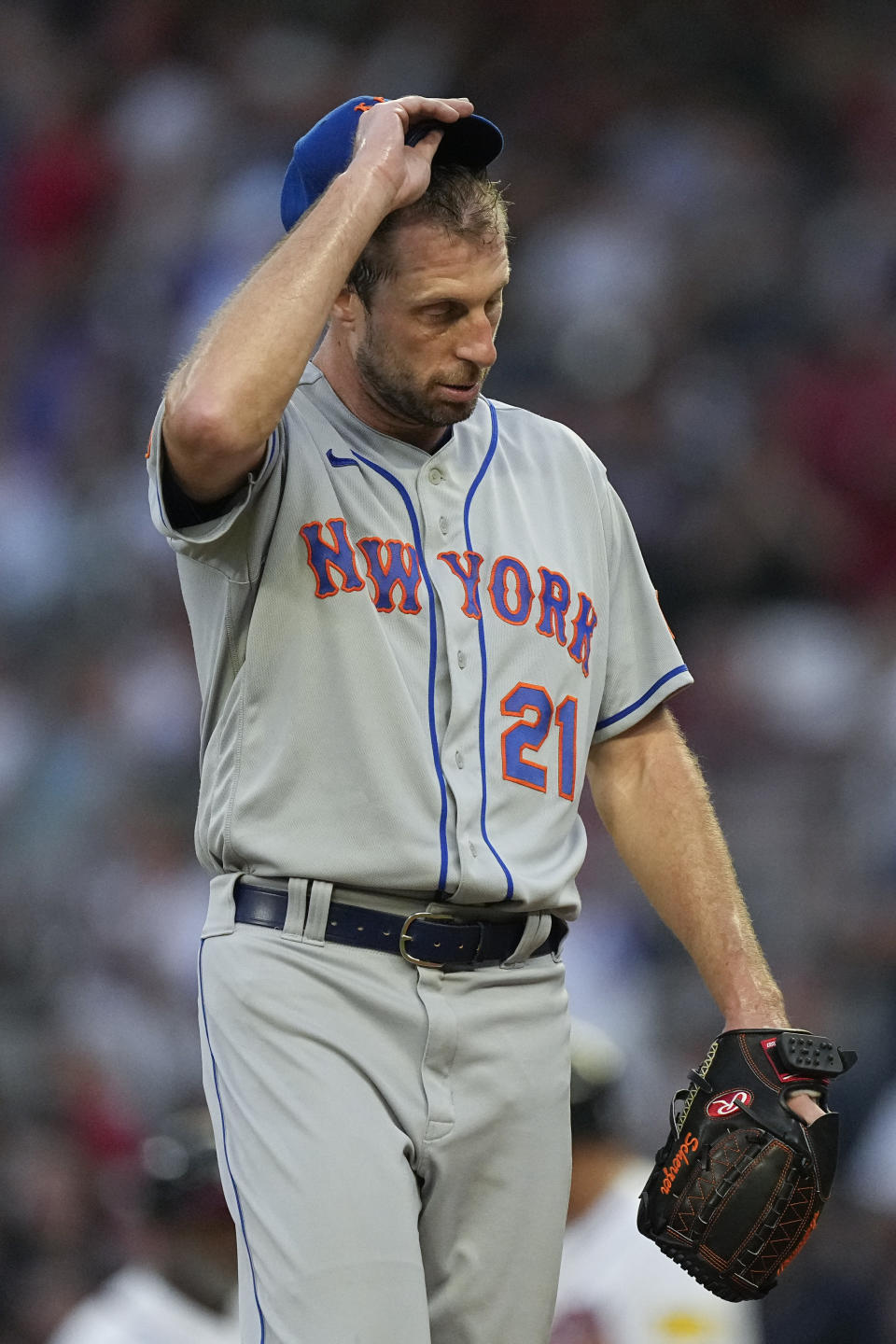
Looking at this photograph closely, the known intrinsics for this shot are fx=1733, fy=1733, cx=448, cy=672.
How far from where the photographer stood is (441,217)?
89.0 inches

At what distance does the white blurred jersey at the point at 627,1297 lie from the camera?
334 cm

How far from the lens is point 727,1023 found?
7.47 feet

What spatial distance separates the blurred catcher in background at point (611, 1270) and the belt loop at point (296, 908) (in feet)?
4.79

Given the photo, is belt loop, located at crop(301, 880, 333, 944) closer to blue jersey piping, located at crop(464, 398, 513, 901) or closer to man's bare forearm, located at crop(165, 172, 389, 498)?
blue jersey piping, located at crop(464, 398, 513, 901)

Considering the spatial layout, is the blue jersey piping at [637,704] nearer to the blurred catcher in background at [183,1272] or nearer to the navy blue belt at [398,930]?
the navy blue belt at [398,930]

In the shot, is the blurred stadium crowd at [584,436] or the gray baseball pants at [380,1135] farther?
the blurred stadium crowd at [584,436]

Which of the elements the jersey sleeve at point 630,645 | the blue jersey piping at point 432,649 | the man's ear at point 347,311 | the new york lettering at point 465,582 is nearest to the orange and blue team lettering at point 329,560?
the new york lettering at point 465,582

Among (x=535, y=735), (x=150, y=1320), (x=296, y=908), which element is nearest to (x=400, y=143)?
(x=535, y=735)

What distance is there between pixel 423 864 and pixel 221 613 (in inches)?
16.1

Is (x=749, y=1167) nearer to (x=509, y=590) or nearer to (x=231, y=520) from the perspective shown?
(x=509, y=590)

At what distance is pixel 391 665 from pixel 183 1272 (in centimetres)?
188

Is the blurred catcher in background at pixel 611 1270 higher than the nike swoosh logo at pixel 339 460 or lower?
lower

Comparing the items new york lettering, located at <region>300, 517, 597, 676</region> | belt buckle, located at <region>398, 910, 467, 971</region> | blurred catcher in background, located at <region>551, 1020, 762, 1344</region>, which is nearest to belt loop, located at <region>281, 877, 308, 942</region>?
belt buckle, located at <region>398, 910, 467, 971</region>

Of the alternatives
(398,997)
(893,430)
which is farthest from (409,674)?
(893,430)
